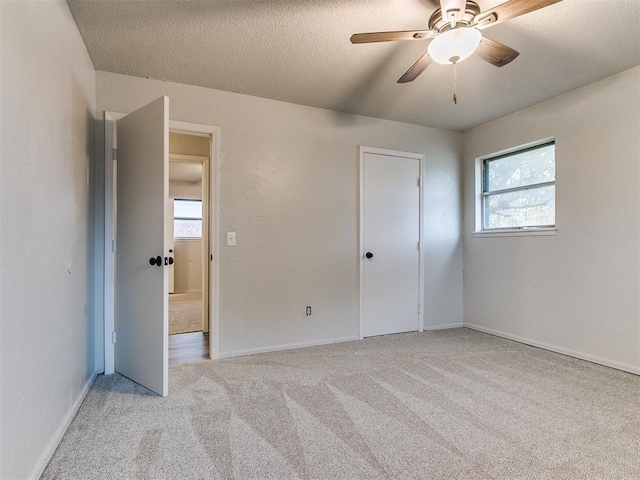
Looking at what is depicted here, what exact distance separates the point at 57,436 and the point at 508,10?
3.06m

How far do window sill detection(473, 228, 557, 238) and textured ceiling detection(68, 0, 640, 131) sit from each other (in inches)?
49.1

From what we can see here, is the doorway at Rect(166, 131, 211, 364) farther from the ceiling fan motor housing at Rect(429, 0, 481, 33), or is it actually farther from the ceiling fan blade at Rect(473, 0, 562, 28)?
the ceiling fan blade at Rect(473, 0, 562, 28)

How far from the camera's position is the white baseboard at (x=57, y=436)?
4.79ft

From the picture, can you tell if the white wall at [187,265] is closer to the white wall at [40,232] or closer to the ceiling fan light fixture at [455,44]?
the white wall at [40,232]

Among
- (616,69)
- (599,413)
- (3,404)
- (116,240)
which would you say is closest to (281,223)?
(116,240)

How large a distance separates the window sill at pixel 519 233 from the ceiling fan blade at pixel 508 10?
221 cm

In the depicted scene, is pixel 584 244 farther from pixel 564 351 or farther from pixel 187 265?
pixel 187 265

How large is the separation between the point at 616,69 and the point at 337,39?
226 centimetres

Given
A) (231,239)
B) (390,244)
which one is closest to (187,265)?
(231,239)

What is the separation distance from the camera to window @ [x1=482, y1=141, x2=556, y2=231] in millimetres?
3330

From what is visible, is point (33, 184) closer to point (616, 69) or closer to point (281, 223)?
point (281, 223)

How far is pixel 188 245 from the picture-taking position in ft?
23.4

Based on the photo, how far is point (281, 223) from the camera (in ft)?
10.7

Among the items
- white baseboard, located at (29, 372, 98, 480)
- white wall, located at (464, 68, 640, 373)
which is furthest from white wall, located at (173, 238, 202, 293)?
white wall, located at (464, 68, 640, 373)
